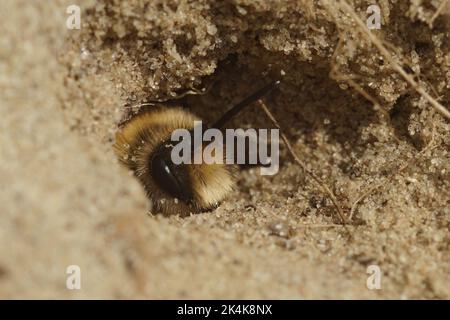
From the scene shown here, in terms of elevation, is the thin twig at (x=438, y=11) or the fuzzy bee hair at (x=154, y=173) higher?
the thin twig at (x=438, y=11)

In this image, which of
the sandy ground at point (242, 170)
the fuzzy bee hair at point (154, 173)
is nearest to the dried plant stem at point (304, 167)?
the sandy ground at point (242, 170)

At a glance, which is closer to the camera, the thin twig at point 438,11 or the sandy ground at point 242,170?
the sandy ground at point 242,170

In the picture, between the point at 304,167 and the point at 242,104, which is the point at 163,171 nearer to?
the point at 242,104

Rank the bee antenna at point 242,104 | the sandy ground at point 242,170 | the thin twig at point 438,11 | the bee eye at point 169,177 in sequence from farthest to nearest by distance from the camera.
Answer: the bee antenna at point 242,104, the bee eye at point 169,177, the thin twig at point 438,11, the sandy ground at point 242,170

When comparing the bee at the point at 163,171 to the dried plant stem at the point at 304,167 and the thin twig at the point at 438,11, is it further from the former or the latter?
the thin twig at the point at 438,11

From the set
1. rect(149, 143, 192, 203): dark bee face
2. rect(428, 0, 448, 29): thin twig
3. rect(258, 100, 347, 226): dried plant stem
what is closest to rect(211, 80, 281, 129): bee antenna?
rect(258, 100, 347, 226): dried plant stem

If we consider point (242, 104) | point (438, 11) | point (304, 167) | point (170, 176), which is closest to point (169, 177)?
point (170, 176)
